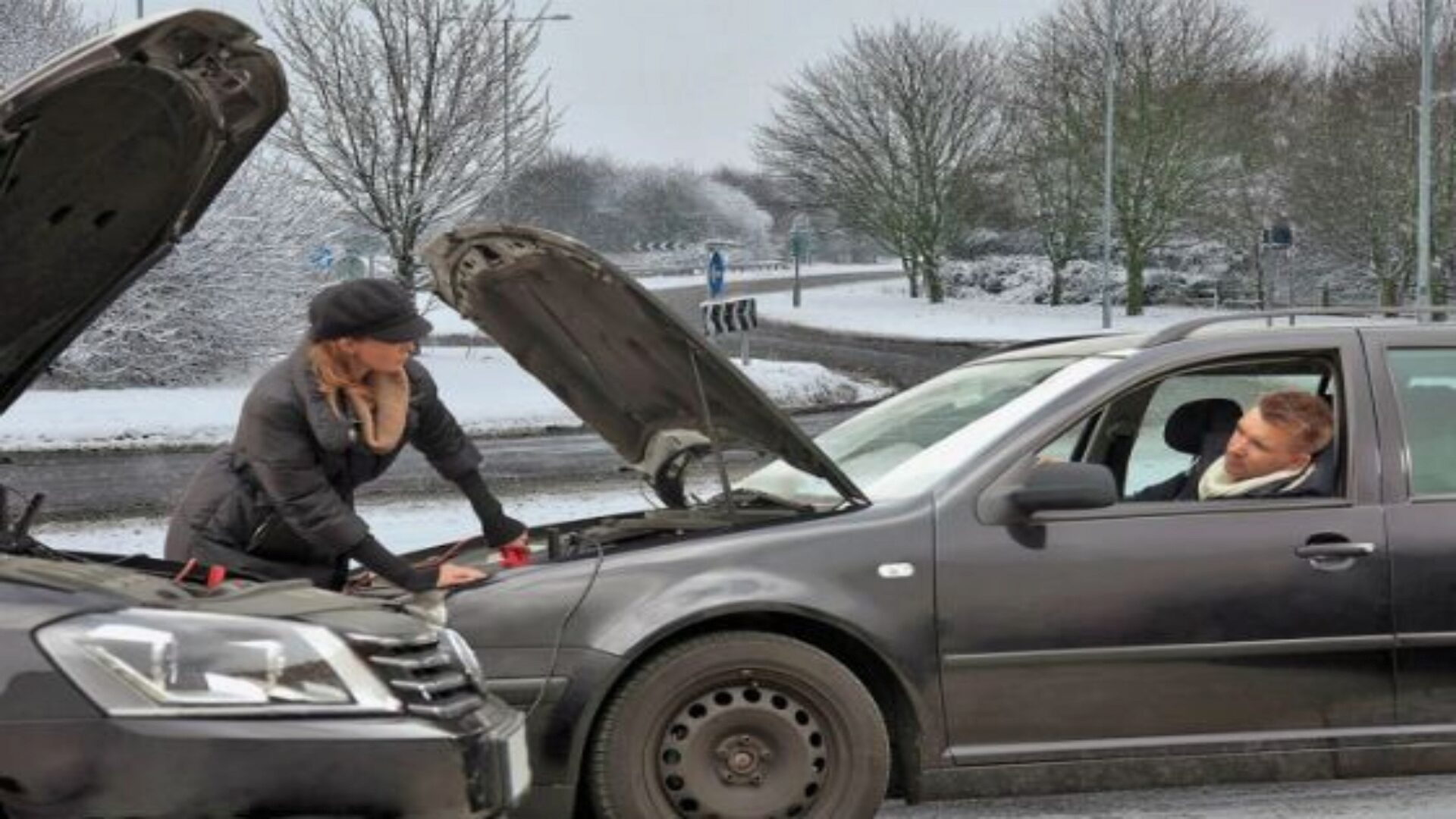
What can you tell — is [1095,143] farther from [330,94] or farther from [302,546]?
[302,546]

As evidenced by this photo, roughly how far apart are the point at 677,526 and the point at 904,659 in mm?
777

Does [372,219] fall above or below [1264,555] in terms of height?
above

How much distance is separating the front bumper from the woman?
4.15 ft

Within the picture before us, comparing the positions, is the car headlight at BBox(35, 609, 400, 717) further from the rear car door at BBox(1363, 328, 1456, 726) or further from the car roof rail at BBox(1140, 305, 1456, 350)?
the rear car door at BBox(1363, 328, 1456, 726)

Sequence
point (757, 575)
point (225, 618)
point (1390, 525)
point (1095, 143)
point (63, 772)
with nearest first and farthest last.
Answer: point (63, 772)
point (225, 618)
point (757, 575)
point (1390, 525)
point (1095, 143)

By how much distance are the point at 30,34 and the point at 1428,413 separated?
968 inches

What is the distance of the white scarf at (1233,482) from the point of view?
4.25 metres

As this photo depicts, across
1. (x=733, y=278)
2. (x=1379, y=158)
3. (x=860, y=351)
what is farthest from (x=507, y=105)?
(x=733, y=278)

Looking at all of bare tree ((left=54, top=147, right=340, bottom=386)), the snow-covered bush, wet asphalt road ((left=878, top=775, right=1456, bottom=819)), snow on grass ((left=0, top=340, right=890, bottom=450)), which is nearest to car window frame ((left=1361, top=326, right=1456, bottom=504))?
wet asphalt road ((left=878, top=775, right=1456, bottom=819))

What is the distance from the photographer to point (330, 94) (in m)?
22.3

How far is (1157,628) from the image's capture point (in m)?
3.91

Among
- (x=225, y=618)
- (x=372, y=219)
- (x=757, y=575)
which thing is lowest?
(x=757, y=575)

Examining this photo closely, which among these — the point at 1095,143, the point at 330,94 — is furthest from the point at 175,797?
the point at 1095,143

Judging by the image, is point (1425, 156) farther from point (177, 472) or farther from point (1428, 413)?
point (1428, 413)
